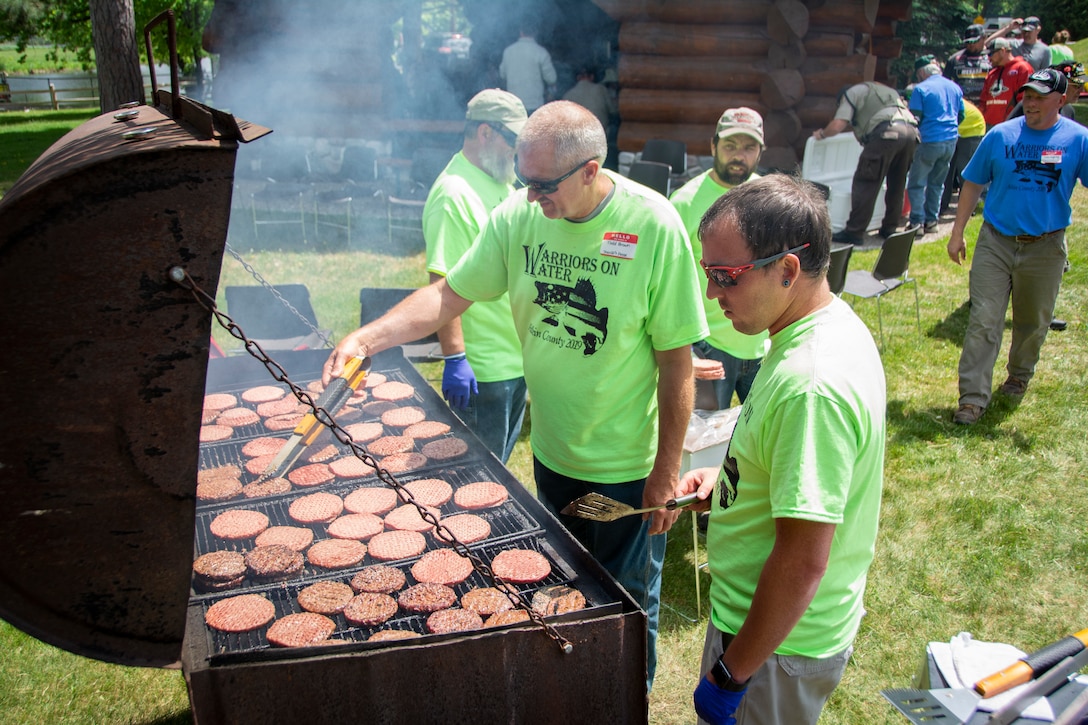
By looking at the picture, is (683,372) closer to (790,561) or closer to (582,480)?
(582,480)

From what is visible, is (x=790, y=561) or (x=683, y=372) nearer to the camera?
(x=790, y=561)

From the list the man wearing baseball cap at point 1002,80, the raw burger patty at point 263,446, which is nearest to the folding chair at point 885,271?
the raw burger patty at point 263,446

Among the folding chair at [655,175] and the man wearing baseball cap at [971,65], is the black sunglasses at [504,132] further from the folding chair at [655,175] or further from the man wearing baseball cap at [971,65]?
the man wearing baseball cap at [971,65]

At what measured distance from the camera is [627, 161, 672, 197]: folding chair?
33.1 ft

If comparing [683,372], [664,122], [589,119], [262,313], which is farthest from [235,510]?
[664,122]

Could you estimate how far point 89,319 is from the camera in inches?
71.5

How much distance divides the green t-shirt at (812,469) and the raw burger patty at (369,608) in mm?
1135

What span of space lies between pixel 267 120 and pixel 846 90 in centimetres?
924

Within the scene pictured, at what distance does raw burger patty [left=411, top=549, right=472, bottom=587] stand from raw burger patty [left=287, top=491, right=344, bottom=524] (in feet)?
1.78

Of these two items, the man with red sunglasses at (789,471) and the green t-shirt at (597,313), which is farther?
the green t-shirt at (597,313)

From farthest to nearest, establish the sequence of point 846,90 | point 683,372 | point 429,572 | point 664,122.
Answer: point 664,122 → point 846,90 → point 683,372 → point 429,572

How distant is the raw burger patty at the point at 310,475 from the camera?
139 inches

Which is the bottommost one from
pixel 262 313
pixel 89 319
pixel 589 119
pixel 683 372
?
pixel 262 313

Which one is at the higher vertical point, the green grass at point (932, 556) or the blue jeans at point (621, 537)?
the blue jeans at point (621, 537)
